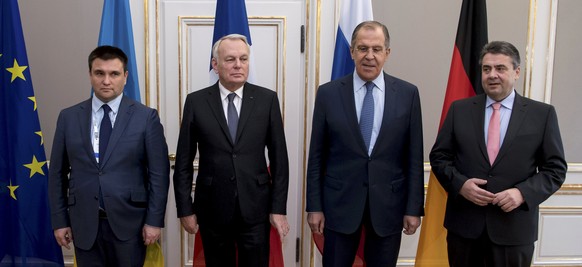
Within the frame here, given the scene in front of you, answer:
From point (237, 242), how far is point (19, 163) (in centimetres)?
133

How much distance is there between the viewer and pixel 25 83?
8.14 ft

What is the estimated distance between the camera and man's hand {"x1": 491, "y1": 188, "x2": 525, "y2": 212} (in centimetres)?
177

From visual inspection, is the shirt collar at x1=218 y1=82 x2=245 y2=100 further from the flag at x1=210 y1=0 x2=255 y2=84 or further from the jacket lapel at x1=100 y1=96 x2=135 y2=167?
the flag at x1=210 y1=0 x2=255 y2=84

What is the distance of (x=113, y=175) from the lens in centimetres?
189

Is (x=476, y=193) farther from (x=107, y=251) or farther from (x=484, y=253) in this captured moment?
(x=107, y=251)

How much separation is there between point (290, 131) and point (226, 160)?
1.06 metres

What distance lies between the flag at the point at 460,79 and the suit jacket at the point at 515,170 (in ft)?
2.12

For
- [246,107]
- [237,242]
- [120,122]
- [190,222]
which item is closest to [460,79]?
[246,107]

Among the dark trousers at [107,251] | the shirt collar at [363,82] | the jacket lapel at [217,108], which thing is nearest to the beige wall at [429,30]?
the shirt collar at [363,82]

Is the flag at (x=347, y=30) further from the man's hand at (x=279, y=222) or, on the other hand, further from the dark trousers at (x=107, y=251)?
the dark trousers at (x=107, y=251)

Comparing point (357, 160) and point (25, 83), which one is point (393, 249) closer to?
point (357, 160)

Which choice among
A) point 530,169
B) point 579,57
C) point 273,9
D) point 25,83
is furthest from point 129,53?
point 579,57

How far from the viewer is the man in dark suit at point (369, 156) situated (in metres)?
1.91

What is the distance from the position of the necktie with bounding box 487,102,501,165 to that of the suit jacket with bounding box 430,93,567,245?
27 millimetres
